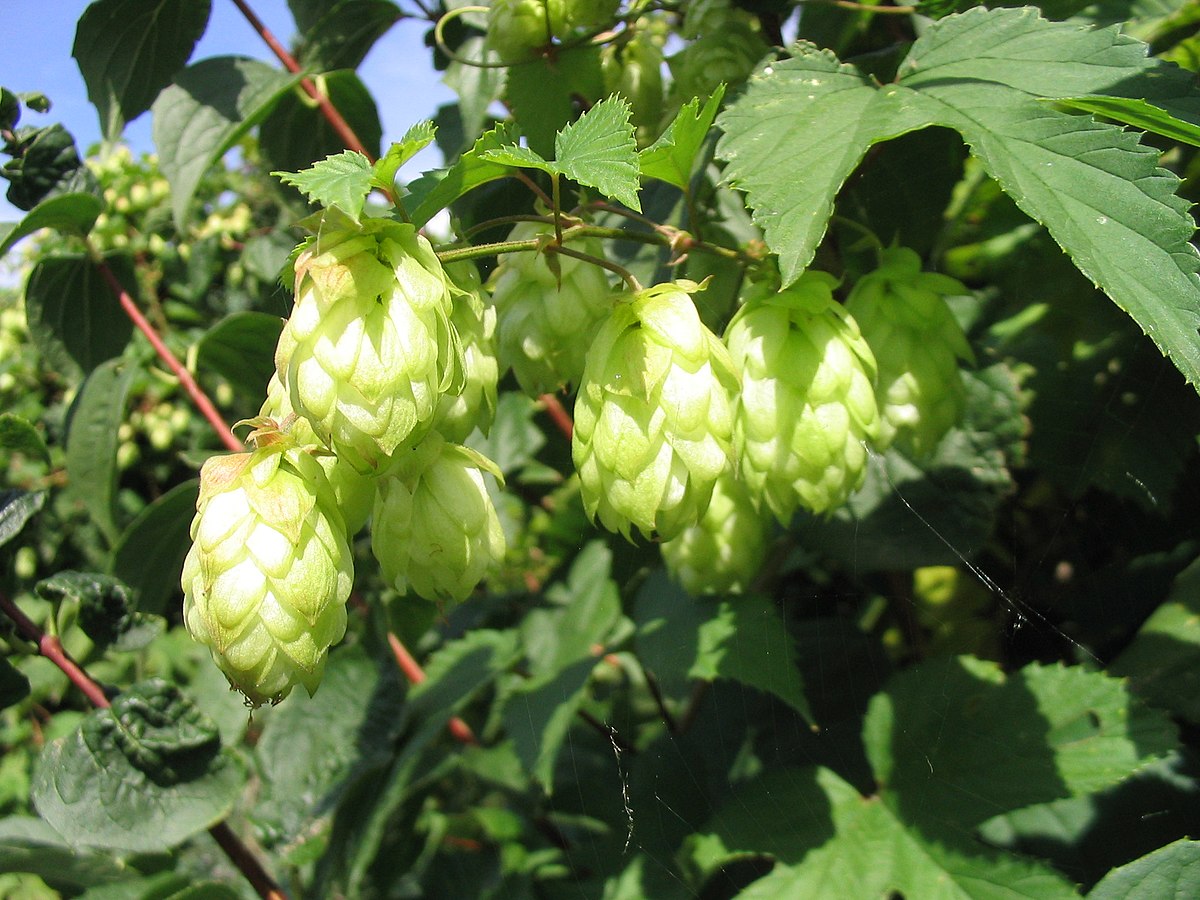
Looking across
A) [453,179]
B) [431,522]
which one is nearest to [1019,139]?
[453,179]

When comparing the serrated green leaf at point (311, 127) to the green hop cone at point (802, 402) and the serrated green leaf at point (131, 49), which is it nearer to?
the serrated green leaf at point (131, 49)

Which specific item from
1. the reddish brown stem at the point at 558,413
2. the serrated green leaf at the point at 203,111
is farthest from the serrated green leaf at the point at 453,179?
the reddish brown stem at the point at 558,413

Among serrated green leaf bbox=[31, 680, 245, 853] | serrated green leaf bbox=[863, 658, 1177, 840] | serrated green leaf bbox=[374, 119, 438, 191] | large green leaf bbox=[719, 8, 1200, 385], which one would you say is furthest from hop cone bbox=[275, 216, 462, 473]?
serrated green leaf bbox=[863, 658, 1177, 840]

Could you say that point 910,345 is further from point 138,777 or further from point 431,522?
point 138,777

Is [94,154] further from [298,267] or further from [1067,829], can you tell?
[1067,829]

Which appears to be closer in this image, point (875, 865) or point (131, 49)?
point (875, 865)

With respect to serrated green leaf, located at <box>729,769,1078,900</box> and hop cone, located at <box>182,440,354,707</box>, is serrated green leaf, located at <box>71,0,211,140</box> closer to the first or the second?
hop cone, located at <box>182,440,354,707</box>
